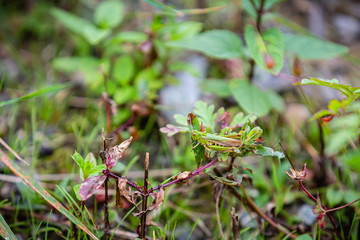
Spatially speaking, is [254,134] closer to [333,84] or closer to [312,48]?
[333,84]

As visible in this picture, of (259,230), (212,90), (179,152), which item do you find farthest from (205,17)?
(259,230)

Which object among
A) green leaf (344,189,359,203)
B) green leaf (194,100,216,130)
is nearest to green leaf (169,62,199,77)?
green leaf (194,100,216,130)

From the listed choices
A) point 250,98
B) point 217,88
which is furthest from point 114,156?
point 217,88

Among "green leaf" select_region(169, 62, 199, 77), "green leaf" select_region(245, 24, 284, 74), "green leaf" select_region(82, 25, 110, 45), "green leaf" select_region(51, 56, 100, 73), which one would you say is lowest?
"green leaf" select_region(51, 56, 100, 73)

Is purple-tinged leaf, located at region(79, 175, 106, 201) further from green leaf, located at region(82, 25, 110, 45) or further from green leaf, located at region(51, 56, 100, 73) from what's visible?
green leaf, located at region(51, 56, 100, 73)

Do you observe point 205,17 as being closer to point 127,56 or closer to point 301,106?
point 127,56

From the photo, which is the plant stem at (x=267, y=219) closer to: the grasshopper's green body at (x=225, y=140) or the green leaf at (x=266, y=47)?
the grasshopper's green body at (x=225, y=140)

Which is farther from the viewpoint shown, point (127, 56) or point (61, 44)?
point (61, 44)
